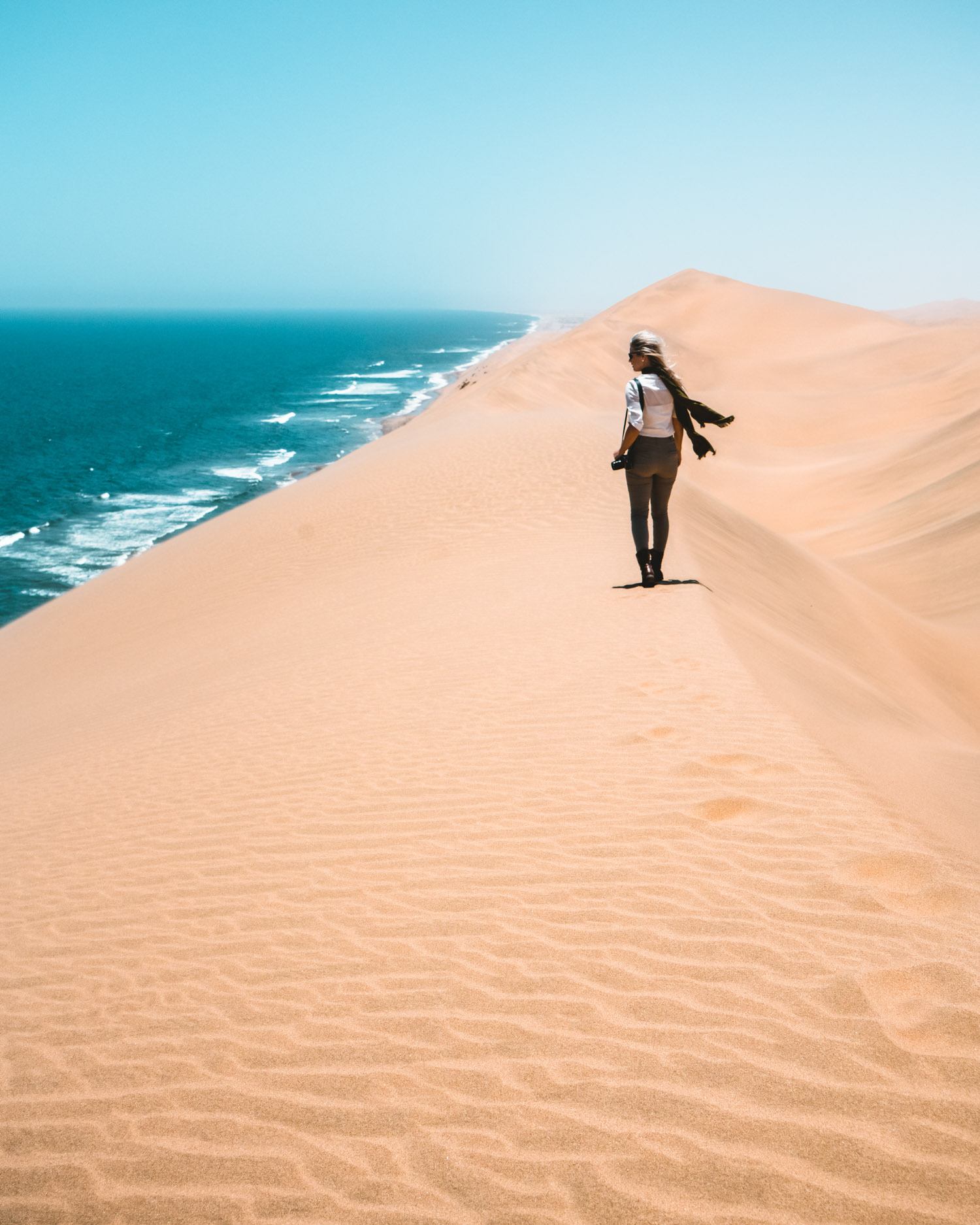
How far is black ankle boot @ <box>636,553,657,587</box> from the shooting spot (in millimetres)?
8914

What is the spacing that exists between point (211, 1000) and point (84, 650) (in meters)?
12.4

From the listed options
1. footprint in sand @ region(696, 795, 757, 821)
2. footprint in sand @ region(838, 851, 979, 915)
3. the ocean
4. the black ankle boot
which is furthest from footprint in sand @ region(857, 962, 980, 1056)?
the ocean

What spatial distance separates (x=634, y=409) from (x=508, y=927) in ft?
16.7

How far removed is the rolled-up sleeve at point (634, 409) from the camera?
25.0 feet

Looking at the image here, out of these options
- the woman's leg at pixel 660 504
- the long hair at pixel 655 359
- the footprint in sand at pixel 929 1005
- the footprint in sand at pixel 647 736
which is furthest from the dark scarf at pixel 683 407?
the footprint in sand at pixel 929 1005

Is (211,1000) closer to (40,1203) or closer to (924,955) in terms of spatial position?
(40,1203)

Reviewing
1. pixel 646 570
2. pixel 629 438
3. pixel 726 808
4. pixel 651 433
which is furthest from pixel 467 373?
pixel 726 808

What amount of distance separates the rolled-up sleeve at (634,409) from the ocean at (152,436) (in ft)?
69.8

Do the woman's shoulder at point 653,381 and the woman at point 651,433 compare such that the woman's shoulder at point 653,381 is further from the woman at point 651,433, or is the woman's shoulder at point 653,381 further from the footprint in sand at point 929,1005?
the footprint in sand at point 929,1005

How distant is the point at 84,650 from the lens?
48.1ft

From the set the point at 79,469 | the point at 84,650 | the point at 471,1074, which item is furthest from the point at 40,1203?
the point at 79,469

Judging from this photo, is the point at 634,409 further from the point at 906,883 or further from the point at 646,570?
the point at 906,883

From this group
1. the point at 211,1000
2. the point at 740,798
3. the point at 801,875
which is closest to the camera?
the point at 211,1000

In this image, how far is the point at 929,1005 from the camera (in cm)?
301
